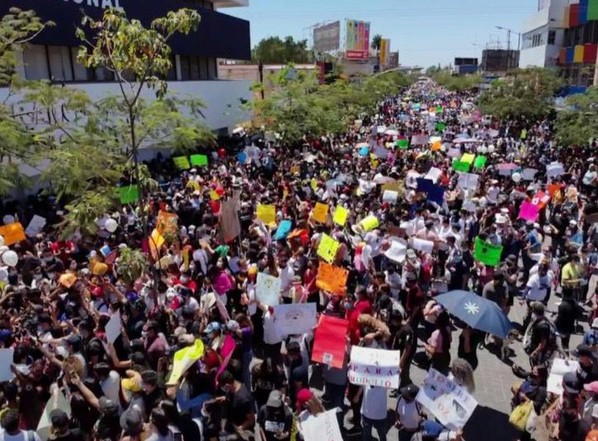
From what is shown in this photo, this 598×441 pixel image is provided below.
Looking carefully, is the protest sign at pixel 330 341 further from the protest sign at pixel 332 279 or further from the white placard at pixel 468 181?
the white placard at pixel 468 181

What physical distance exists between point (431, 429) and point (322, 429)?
0.97 metres

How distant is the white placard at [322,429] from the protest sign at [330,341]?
4.51 feet

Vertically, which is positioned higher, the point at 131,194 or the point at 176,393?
the point at 131,194

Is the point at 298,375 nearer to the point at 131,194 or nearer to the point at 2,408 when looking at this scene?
the point at 2,408

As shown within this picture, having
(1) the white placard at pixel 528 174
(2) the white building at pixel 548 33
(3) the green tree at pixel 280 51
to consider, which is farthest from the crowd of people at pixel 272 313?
(3) the green tree at pixel 280 51

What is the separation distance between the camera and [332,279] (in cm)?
870

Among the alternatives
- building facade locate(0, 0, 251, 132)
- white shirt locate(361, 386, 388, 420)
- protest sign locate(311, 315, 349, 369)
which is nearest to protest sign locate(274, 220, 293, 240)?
building facade locate(0, 0, 251, 132)

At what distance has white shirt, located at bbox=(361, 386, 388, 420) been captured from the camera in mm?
6195

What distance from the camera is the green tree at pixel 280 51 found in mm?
81062

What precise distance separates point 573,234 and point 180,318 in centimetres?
842

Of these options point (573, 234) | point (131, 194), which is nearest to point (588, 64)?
point (573, 234)

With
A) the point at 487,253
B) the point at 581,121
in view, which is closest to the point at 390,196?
the point at 487,253

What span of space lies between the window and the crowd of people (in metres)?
7.76

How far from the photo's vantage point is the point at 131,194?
11.7m
